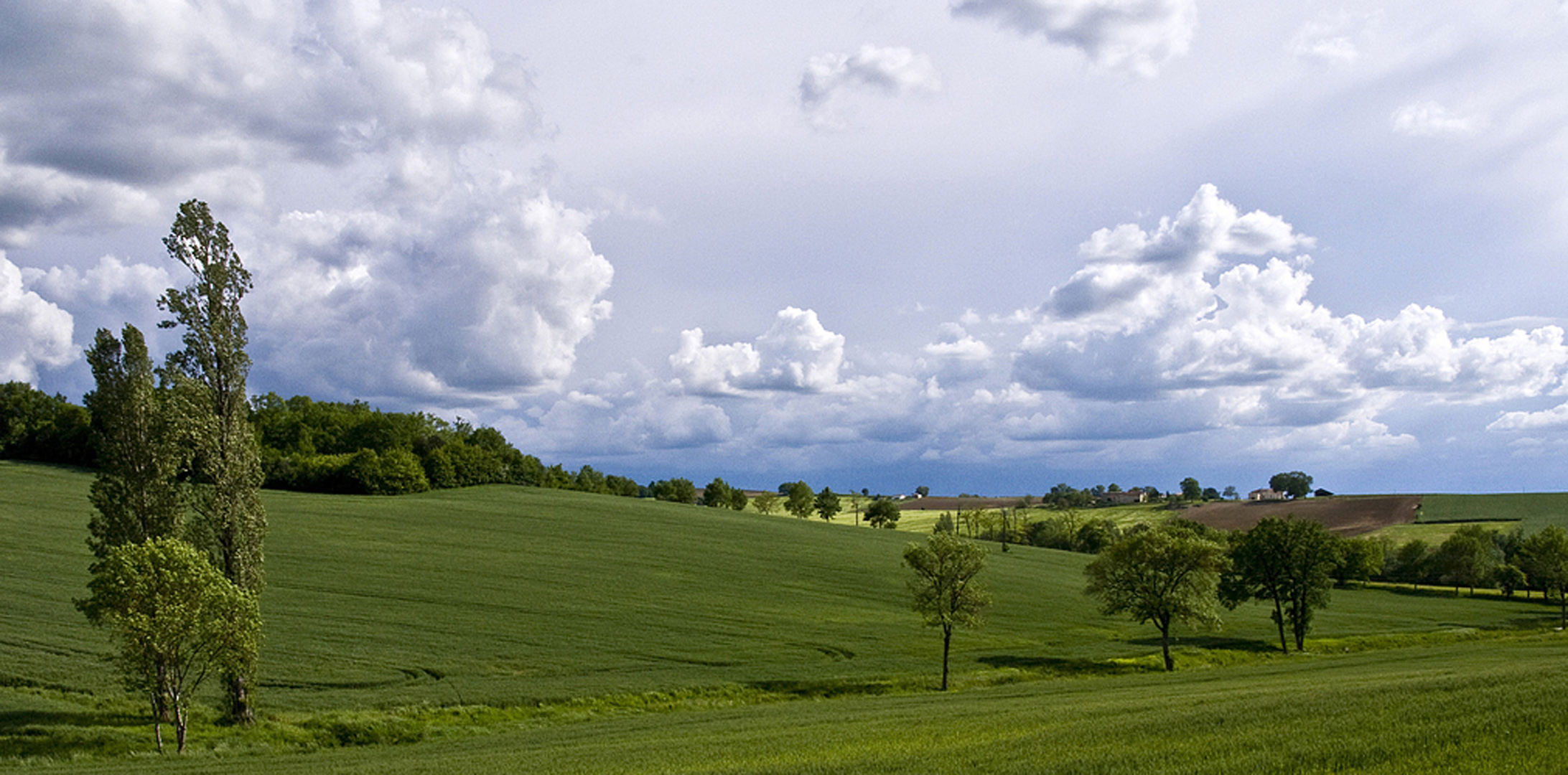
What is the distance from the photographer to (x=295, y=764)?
24.9 m

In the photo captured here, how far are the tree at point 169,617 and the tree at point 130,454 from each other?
4.66 metres

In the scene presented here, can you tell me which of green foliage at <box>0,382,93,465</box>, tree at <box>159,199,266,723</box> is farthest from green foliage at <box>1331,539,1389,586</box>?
green foliage at <box>0,382,93,465</box>

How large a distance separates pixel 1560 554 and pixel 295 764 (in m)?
111

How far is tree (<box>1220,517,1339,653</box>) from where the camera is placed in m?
68.6

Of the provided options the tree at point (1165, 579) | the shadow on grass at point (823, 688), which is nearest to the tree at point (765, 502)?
the tree at point (1165, 579)

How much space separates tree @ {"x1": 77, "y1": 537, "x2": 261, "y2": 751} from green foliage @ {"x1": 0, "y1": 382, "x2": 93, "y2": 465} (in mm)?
85571

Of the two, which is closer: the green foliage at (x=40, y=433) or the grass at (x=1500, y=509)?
the green foliage at (x=40, y=433)

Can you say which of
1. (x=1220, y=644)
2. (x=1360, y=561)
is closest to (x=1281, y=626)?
(x=1220, y=644)

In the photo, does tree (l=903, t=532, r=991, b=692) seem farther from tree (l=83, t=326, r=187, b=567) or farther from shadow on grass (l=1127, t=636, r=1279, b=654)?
tree (l=83, t=326, r=187, b=567)

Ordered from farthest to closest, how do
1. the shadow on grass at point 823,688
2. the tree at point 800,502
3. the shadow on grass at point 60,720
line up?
the tree at point 800,502
the shadow on grass at point 823,688
the shadow on grass at point 60,720

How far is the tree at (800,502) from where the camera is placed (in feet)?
555

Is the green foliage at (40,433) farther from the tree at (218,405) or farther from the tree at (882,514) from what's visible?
the tree at (882,514)

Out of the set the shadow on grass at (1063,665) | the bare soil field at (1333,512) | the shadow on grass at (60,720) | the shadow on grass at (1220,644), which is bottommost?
the shadow on grass at (1220,644)

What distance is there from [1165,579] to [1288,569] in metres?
17.0
